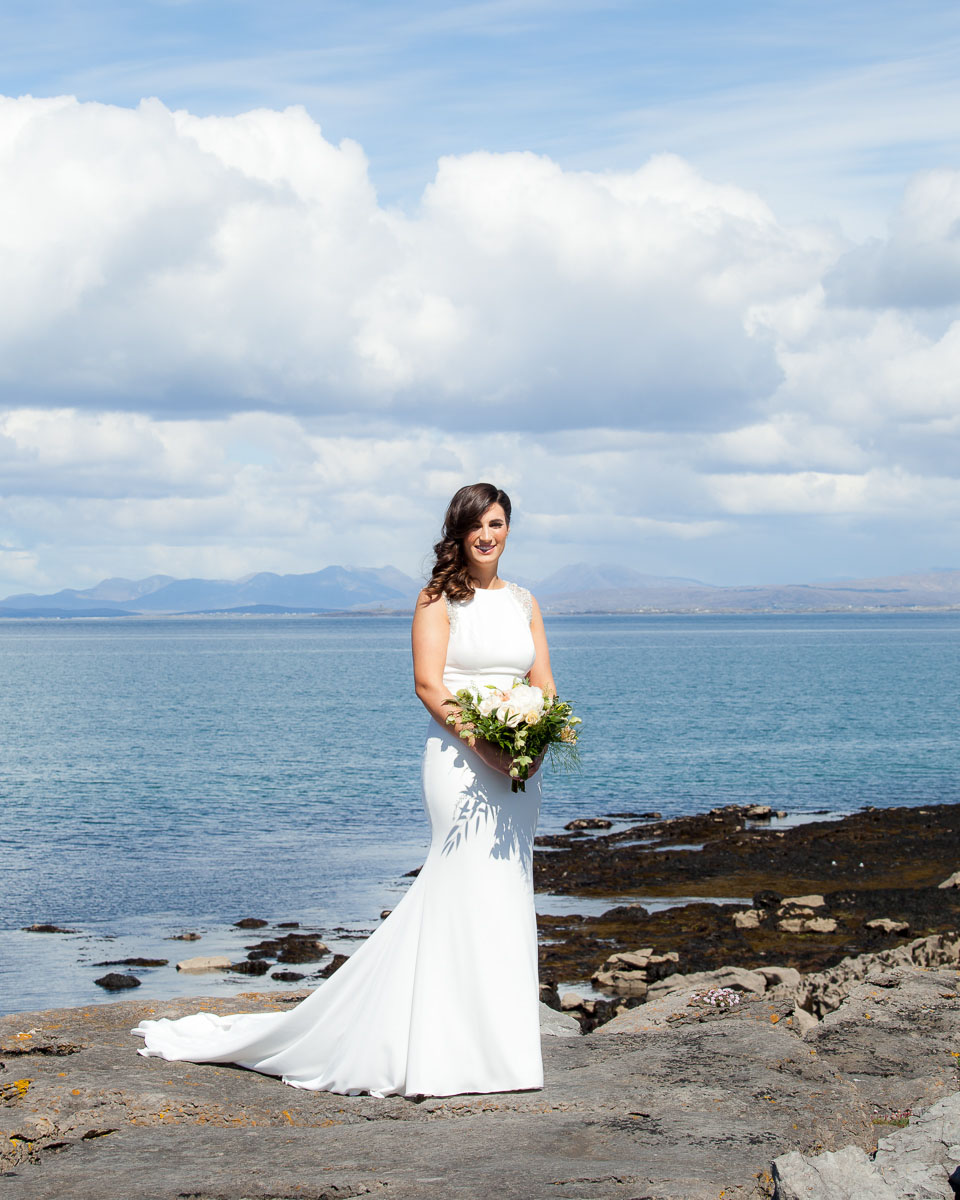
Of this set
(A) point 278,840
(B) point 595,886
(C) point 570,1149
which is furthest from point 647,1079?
(A) point 278,840

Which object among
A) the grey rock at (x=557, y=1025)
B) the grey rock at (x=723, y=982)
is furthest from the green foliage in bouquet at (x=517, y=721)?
the grey rock at (x=723, y=982)

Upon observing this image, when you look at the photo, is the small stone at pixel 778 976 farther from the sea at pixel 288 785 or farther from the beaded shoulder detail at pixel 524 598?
the beaded shoulder detail at pixel 524 598

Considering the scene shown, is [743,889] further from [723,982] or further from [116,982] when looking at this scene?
[116,982]

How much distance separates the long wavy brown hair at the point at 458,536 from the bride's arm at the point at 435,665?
11 centimetres

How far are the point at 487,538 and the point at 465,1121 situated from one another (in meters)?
3.44

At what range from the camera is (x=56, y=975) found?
20656mm

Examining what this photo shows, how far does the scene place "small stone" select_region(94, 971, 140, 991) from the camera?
19672 mm

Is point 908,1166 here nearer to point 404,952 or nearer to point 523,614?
point 404,952

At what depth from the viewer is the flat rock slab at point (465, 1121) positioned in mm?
5594

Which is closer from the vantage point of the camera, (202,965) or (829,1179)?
(829,1179)

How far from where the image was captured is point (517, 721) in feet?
23.7

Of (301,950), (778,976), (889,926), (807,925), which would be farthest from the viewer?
(807,925)

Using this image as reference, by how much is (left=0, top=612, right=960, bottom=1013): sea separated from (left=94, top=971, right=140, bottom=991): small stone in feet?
0.46

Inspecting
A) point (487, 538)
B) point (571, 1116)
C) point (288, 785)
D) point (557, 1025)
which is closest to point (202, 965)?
point (557, 1025)
